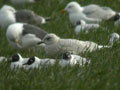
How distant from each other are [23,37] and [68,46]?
9.26ft

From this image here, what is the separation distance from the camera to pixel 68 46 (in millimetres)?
9469

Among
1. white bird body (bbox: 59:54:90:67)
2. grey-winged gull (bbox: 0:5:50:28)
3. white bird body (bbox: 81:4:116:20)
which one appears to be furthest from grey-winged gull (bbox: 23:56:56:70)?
white bird body (bbox: 81:4:116:20)

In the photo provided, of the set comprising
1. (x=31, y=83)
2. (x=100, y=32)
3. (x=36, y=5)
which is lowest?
(x=31, y=83)

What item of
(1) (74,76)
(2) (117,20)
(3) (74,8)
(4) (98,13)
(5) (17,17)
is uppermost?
(3) (74,8)

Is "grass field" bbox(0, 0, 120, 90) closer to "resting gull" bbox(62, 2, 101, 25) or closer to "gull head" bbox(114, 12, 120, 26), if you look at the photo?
"gull head" bbox(114, 12, 120, 26)

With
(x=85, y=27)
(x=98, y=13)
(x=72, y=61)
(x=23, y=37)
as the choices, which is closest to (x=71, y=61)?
(x=72, y=61)

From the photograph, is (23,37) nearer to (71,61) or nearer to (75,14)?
(75,14)

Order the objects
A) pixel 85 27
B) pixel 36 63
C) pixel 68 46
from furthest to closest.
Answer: pixel 85 27 → pixel 68 46 → pixel 36 63

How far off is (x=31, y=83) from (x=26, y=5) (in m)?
12.7

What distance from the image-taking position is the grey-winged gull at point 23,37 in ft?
39.0

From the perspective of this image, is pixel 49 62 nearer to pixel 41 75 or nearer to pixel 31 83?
pixel 41 75

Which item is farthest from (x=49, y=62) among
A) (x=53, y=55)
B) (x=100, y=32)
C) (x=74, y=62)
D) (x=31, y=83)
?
(x=100, y=32)

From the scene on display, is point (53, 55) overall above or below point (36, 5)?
below

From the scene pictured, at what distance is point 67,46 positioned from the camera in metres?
9.49
